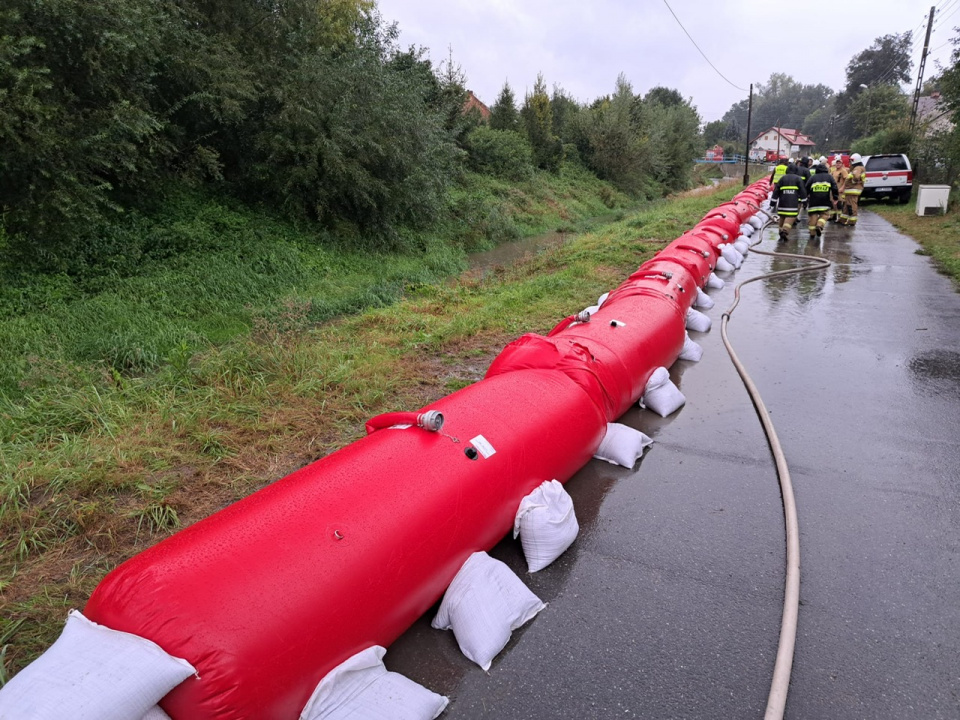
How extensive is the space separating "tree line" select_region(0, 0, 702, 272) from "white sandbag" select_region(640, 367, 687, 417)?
6.42 meters

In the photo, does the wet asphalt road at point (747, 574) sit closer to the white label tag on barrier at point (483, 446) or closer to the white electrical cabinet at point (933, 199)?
the white label tag on barrier at point (483, 446)

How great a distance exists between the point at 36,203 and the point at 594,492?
6981mm

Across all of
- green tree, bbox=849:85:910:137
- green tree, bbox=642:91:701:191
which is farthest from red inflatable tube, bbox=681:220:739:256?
green tree, bbox=849:85:910:137

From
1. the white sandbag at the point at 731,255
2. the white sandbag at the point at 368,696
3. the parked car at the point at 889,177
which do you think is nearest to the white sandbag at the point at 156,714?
the white sandbag at the point at 368,696

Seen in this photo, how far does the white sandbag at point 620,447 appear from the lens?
3598 millimetres

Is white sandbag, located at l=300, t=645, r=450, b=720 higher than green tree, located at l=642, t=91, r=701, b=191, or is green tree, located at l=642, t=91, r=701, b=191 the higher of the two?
green tree, located at l=642, t=91, r=701, b=191

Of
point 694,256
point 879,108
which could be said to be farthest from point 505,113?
point 879,108

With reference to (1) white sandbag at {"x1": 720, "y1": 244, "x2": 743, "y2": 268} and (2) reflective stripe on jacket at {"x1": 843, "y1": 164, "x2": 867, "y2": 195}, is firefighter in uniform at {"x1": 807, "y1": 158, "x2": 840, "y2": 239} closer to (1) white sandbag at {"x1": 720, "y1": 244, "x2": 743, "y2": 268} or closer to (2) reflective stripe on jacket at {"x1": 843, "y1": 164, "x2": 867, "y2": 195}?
(2) reflective stripe on jacket at {"x1": 843, "y1": 164, "x2": 867, "y2": 195}

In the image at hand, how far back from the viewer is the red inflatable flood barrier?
161 cm

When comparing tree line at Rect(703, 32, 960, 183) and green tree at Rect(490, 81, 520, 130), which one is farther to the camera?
green tree at Rect(490, 81, 520, 130)

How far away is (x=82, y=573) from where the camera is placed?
2588 millimetres

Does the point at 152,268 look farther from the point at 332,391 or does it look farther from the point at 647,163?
the point at 647,163

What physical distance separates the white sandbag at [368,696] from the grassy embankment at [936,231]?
9.40 m

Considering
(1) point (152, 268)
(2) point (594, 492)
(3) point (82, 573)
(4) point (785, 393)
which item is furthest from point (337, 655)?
(1) point (152, 268)
